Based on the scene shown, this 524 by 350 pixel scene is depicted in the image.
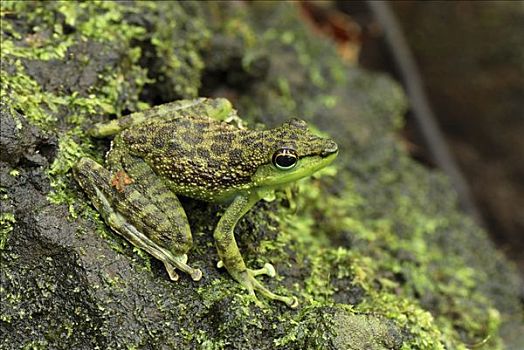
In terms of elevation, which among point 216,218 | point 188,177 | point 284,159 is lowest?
point 216,218

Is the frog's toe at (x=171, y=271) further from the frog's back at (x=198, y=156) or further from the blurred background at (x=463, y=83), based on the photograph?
the blurred background at (x=463, y=83)

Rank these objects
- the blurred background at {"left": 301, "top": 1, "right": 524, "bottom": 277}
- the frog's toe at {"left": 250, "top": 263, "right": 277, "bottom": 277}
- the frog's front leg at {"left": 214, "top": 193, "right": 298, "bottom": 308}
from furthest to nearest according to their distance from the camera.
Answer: the blurred background at {"left": 301, "top": 1, "right": 524, "bottom": 277}
the frog's toe at {"left": 250, "top": 263, "right": 277, "bottom": 277}
the frog's front leg at {"left": 214, "top": 193, "right": 298, "bottom": 308}

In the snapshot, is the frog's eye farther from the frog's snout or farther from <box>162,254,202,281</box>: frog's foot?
<box>162,254,202,281</box>: frog's foot

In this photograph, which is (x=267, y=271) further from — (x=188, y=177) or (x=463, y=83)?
(x=463, y=83)

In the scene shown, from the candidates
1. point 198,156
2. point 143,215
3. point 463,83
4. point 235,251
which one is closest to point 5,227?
point 143,215

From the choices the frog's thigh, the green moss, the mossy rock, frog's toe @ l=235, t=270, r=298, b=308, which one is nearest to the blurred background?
the mossy rock

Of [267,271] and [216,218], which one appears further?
[216,218]
